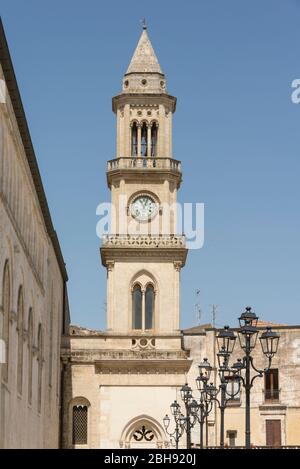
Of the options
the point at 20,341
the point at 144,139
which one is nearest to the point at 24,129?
the point at 20,341

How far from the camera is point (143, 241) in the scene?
52562 mm

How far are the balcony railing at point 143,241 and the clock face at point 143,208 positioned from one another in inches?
43.9

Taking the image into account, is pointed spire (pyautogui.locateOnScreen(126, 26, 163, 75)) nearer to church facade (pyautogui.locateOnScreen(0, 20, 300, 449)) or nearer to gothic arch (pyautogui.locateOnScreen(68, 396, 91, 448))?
church facade (pyautogui.locateOnScreen(0, 20, 300, 449))

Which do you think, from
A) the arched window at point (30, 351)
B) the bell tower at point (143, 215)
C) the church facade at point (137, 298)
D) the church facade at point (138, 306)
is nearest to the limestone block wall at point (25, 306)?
the arched window at point (30, 351)

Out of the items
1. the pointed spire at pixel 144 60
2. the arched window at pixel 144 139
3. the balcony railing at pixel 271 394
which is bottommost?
the balcony railing at pixel 271 394

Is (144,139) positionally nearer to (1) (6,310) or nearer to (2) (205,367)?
(1) (6,310)

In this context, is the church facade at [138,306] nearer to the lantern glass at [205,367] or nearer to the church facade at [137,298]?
the church facade at [137,298]

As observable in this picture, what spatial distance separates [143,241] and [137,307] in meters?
3.10

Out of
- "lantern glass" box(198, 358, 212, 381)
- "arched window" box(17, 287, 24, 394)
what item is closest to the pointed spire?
"arched window" box(17, 287, 24, 394)

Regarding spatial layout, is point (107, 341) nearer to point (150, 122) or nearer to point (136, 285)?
point (136, 285)

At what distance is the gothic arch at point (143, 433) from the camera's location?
168 feet

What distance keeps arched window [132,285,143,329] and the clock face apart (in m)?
3.36

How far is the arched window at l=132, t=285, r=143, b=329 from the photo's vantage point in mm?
52625
